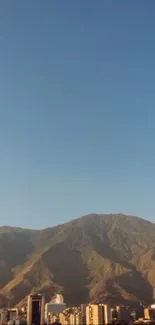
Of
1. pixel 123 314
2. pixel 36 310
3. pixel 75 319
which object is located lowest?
pixel 75 319

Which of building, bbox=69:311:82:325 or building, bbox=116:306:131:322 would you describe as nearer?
building, bbox=69:311:82:325

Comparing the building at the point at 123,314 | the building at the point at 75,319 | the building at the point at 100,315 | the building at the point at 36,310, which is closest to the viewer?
the building at the point at 100,315

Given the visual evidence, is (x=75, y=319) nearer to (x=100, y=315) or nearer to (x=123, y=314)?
(x=100, y=315)

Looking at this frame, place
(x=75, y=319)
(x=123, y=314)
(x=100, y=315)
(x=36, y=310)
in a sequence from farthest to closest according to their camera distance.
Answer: (x=123, y=314) < (x=75, y=319) < (x=36, y=310) < (x=100, y=315)

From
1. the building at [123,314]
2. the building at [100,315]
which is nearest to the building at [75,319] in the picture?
the building at [100,315]

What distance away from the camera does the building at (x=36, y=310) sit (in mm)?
153137

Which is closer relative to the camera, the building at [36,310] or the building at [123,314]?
the building at [36,310]

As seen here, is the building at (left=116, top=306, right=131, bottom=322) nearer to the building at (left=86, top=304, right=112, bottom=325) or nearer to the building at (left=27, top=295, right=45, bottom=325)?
the building at (left=86, top=304, right=112, bottom=325)

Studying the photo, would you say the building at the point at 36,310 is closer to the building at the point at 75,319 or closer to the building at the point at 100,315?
the building at the point at 75,319

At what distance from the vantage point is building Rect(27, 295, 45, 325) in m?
153

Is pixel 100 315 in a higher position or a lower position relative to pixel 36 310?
lower

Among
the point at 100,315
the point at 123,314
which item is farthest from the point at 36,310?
the point at 123,314

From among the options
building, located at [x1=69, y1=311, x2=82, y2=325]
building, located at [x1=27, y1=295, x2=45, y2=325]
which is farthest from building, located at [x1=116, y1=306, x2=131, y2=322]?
building, located at [x1=27, y1=295, x2=45, y2=325]

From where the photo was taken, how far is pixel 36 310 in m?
158
